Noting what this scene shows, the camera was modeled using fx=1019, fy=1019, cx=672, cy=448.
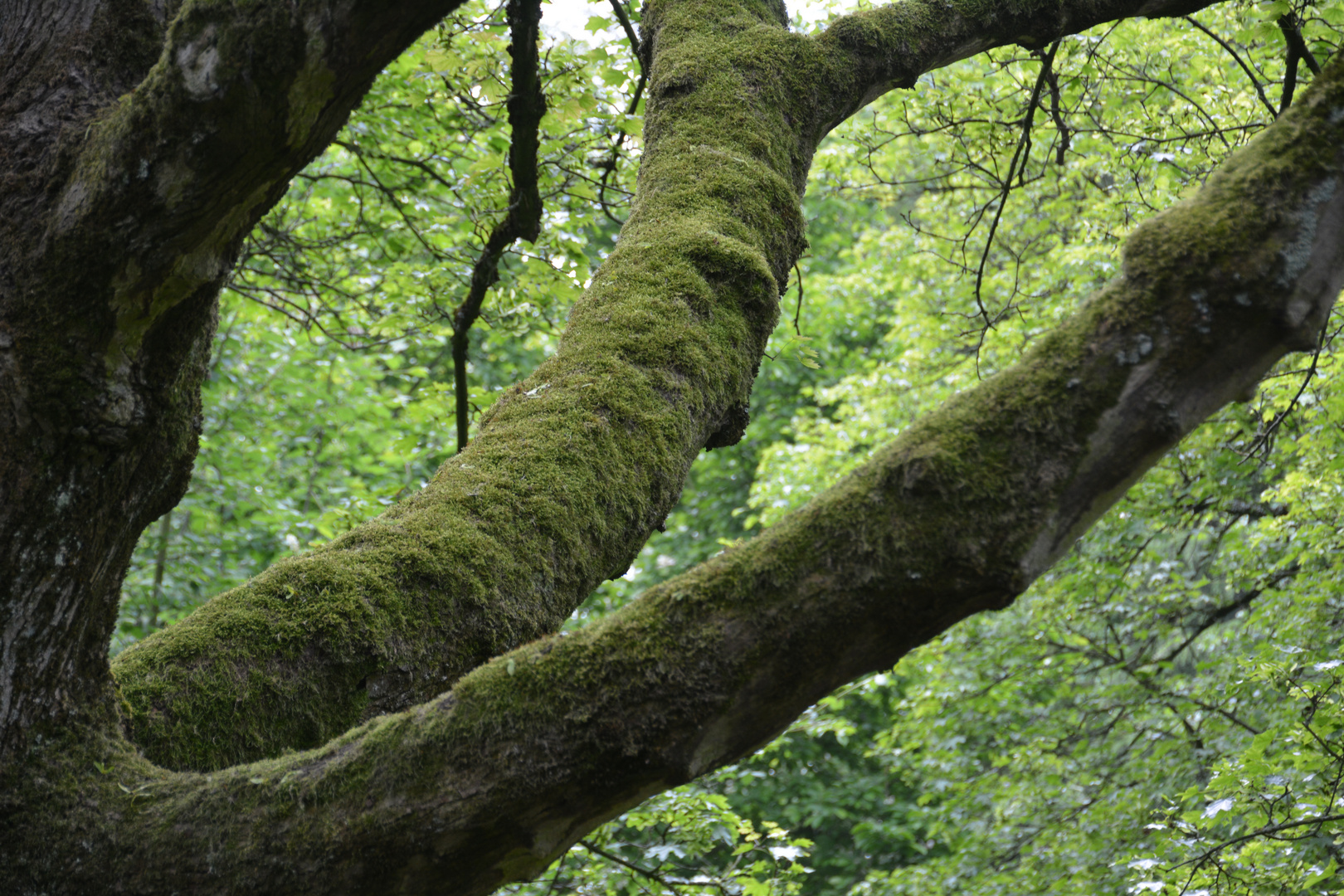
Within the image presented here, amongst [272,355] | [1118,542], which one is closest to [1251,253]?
[1118,542]

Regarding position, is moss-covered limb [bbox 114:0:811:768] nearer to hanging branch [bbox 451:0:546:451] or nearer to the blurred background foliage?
hanging branch [bbox 451:0:546:451]

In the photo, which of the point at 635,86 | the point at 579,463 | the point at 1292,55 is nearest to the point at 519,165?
the point at 635,86

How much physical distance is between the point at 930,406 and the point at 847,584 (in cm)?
977

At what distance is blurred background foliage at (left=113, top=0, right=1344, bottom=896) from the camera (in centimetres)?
538

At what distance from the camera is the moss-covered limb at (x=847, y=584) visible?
1.60 metres

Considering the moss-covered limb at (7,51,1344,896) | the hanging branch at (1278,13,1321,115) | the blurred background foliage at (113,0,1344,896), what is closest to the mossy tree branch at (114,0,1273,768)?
the moss-covered limb at (7,51,1344,896)

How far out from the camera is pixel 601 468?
8.95 feet

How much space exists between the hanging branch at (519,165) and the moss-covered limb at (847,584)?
7.37ft

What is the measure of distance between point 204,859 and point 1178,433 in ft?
5.77

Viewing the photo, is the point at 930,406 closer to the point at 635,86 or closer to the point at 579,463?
the point at 635,86

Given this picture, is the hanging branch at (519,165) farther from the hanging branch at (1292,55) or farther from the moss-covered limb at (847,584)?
the hanging branch at (1292,55)

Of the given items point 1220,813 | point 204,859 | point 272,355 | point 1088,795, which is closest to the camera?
point 204,859

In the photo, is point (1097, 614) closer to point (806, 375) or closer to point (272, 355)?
point (806, 375)

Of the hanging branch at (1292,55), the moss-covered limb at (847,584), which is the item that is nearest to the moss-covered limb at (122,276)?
the moss-covered limb at (847,584)
